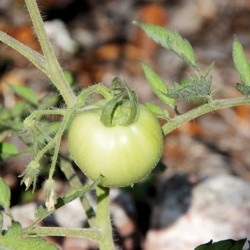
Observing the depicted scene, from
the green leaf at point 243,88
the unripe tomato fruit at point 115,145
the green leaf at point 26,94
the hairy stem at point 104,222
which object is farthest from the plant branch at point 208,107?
the green leaf at point 26,94

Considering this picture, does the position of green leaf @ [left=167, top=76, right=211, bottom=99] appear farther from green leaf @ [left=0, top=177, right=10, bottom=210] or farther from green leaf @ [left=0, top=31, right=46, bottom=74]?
green leaf @ [left=0, top=177, right=10, bottom=210]

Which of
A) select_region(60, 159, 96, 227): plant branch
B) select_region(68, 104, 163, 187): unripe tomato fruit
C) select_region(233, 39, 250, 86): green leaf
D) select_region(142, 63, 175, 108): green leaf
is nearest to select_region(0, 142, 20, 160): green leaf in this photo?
select_region(60, 159, 96, 227): plant branch

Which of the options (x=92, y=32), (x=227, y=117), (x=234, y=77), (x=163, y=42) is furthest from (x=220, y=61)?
(x=163, y=42)

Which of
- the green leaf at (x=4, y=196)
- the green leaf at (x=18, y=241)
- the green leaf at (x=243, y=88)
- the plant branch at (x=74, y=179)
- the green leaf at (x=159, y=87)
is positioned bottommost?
the plant branch at (x=74, y=179)

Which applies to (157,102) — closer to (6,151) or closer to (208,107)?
(6,151)

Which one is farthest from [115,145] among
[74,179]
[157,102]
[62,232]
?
[157,102]

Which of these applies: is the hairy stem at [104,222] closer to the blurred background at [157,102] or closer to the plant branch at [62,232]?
the plant branch at [62,232]
